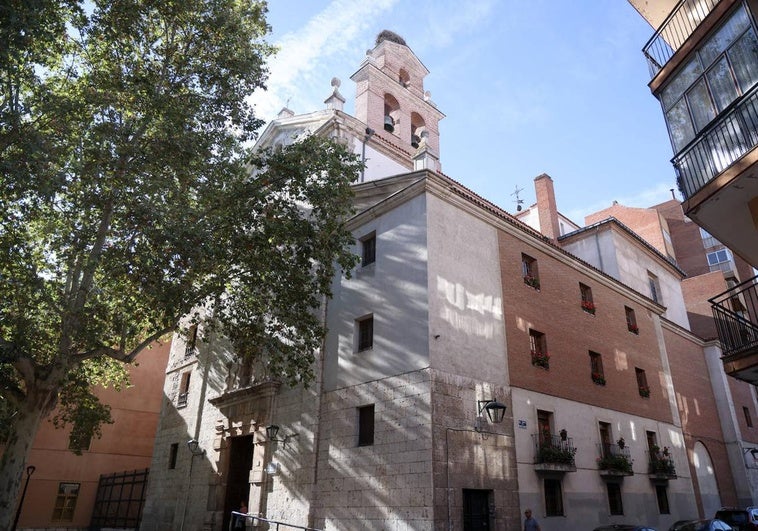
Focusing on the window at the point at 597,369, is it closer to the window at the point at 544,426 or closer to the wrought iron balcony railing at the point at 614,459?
the wrought iron balcony railing at the point at 614,459

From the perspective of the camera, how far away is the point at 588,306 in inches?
825

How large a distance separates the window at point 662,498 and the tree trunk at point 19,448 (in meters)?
20.6

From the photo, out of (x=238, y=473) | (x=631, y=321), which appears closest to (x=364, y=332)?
(x=238, y=473)

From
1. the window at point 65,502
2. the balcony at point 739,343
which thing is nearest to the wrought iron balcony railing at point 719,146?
the balcony at point 739,343

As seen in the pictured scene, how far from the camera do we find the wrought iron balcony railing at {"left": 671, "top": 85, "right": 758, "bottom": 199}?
9.30 metres

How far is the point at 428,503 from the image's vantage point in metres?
12.9

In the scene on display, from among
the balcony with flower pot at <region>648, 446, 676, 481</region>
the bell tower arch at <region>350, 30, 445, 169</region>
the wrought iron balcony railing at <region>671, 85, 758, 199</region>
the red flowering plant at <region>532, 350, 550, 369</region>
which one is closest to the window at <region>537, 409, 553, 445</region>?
the red flowering plant at <region>532, 350, 550, 369</region>

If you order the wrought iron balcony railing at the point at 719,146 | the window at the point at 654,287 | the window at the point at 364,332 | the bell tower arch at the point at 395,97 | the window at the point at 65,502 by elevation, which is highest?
the bell tower arch at the point at 395,97

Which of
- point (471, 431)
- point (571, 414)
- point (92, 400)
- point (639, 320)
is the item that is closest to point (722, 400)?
point (639, 320)

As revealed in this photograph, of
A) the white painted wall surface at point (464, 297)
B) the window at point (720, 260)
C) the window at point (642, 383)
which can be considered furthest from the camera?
the window at point (720, 260)

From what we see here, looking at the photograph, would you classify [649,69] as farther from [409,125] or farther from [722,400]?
[722,400]

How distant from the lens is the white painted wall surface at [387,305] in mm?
15258

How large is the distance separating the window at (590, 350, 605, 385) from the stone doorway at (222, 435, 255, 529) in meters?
12.6

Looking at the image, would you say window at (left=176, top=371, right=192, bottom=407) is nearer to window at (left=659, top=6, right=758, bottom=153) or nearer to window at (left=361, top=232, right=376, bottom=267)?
window at (left=361, top=232, right=376, bottom=267)
